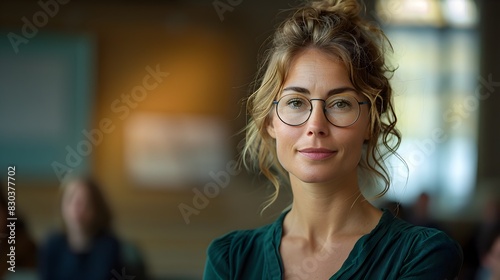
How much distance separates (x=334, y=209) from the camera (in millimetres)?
1330

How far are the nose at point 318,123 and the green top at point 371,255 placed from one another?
194 millimetres

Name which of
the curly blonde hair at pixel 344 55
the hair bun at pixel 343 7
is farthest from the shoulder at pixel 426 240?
the hair bun at pixel 343 7

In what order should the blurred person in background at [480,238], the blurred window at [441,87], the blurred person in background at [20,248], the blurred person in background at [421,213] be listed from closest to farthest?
the blurred person in background at [20,248] < the blurred person in background at [480,238] < the blurred person in background at [421,213] < the blurred window at [441,87]

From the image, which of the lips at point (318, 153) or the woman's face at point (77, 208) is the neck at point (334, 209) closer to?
the lips at point (318, 153)

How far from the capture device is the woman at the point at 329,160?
1255mm

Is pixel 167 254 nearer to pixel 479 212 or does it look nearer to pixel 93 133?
pixel 93 133

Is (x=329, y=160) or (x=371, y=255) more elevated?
(x=329, y=160)

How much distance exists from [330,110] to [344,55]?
98 mm

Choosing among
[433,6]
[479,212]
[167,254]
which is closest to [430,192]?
[479,212]

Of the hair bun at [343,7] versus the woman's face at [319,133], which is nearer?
the woman's face at [319,133]

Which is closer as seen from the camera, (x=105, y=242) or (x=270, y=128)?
(x=270, y=128)

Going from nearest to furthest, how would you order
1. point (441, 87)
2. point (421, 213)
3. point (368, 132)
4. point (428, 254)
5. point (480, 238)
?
point (428, 254)
point (368, 132)
point (480, 238)
point (421, 213)
point (441, 87)

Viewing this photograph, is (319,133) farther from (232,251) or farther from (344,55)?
(232,251)

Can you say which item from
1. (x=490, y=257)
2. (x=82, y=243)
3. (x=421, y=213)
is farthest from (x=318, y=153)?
(x=421, y=213)
